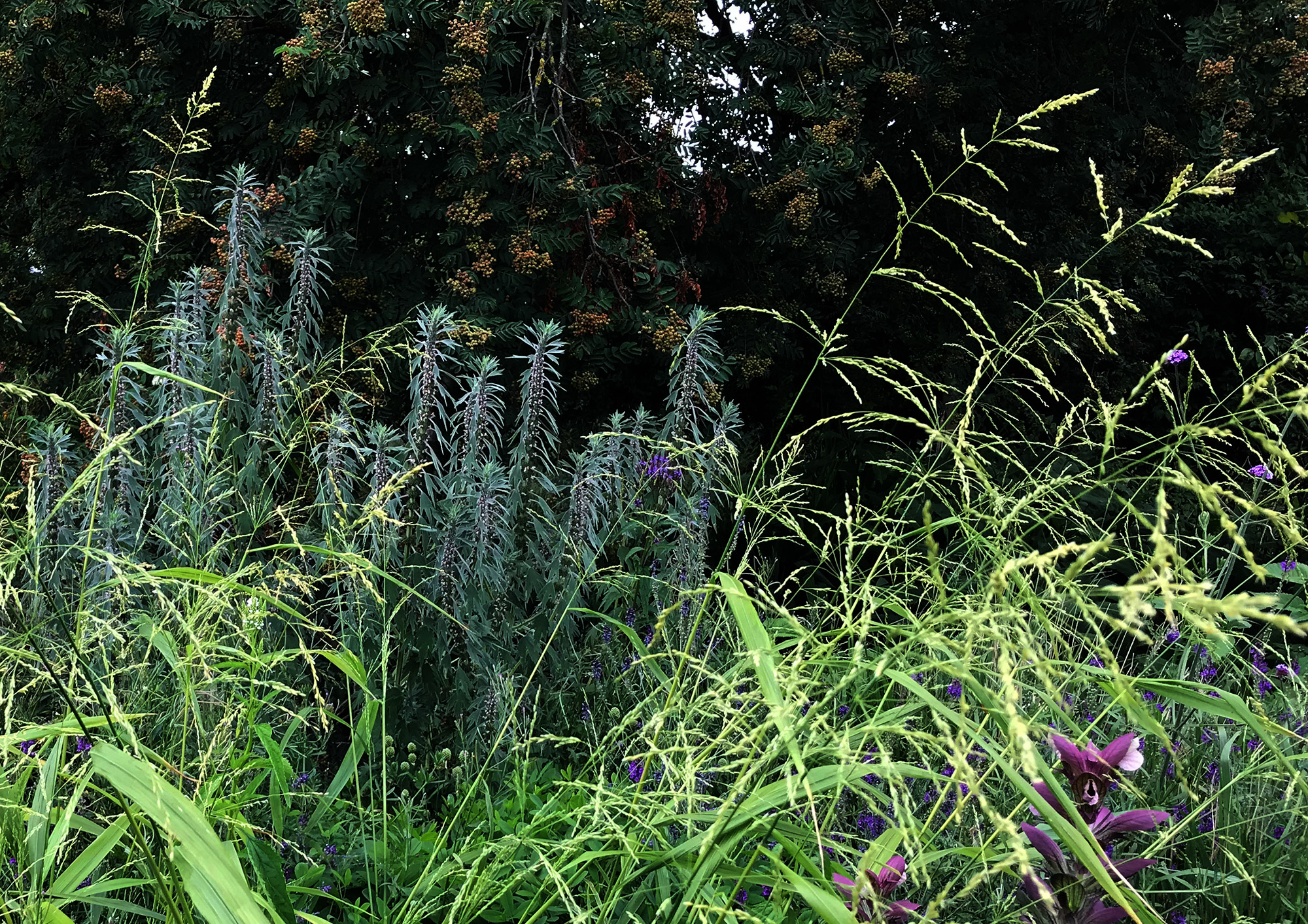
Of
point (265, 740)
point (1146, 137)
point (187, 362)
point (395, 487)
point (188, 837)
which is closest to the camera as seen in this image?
point (188, 837)

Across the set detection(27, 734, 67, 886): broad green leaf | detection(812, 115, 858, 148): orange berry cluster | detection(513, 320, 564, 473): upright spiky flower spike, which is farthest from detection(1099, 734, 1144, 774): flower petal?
detection(812, 115, 858, 148): orange berry cluster

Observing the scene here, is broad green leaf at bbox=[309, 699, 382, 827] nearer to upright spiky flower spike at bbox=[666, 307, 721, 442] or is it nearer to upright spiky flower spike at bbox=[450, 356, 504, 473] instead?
upright spiky flower spike at bbox=[450, 356, 504, 473]

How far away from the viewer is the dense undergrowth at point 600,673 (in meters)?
1.10

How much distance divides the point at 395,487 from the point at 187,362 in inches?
60.6

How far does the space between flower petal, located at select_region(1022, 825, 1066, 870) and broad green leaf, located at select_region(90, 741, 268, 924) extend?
0.92m

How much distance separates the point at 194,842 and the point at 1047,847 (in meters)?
1.01

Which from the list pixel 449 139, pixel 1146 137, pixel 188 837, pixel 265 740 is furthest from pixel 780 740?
pixel 1146 137

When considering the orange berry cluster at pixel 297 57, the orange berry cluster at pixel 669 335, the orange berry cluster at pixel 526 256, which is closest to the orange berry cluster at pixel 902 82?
the orange berry cluster at pixel 669 335

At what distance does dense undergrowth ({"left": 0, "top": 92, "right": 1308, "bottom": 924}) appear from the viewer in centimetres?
110

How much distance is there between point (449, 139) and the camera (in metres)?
4.05

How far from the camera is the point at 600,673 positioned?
2.72 metres

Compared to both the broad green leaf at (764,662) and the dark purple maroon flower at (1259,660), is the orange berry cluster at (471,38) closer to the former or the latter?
the broad green leaf at (764,662)

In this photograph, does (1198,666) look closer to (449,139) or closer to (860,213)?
(449,139)

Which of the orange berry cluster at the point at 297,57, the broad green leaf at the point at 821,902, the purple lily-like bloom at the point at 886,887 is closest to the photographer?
the broad green leaf at the point at 821,902
